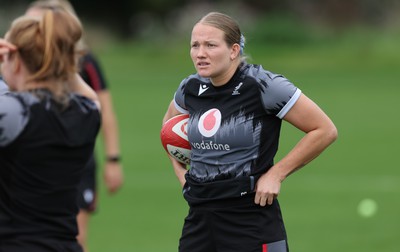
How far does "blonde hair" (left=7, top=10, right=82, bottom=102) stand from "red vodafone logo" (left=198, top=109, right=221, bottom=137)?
1.05 metres

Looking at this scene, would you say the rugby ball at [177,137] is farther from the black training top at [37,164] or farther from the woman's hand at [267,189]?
the black training top at [37,164]

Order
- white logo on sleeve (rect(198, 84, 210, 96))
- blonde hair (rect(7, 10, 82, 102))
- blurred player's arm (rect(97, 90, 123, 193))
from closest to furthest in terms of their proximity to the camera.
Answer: blonde hair (rect(7, 10, 82, 102)) → white logo on sleeve (rect(198, 84, 210, 96)) → blurred player's arm (rect(97, 90, 123, 193))

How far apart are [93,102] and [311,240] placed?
596 centimetres

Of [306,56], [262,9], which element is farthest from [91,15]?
[306,56]

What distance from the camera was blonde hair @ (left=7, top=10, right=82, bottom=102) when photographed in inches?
174

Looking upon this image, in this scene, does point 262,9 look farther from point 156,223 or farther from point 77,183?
point 77,183

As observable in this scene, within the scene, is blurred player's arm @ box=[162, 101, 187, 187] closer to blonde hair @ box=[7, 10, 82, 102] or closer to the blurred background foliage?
blonde hair @ box=[7, 10, 82, 102]

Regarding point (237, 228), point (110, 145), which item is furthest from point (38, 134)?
point (110, 145)

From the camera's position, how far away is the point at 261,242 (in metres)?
5.28

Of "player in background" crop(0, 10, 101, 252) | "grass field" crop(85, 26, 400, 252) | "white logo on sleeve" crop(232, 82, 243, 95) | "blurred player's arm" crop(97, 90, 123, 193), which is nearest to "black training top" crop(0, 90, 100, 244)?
"player in background" crop(0, 10, 101, 252)

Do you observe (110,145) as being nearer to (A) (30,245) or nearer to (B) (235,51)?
(B) (235,51)

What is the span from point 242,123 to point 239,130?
0.13 feet

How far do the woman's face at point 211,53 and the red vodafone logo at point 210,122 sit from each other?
18 centimetres

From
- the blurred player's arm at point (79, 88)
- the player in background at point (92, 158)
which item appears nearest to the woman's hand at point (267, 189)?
the blurred player's arm at point (79, 88)
